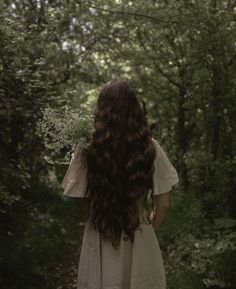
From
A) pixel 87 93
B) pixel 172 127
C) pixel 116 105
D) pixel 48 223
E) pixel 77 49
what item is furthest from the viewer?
pixel 87 93

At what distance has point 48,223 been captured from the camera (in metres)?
7.21

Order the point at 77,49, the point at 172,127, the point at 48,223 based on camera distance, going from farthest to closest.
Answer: the point at 172,127, the point at 77,49, the point at 48,223

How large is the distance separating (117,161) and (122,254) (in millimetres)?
621

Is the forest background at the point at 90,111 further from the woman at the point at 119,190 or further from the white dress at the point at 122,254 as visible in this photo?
the white dress at the point at 122,254

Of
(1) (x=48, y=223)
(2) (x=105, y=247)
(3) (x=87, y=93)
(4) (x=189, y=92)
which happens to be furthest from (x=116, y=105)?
(3) (x=87, y=93)

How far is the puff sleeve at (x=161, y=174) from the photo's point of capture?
10.2 feet

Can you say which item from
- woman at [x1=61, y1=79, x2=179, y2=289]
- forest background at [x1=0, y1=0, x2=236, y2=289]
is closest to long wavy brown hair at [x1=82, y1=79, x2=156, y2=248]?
woman at [x1=61, y1=79, x2=179, y2=289]

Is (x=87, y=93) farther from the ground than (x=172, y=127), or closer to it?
farther from the ground

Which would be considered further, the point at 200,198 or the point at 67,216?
the point at 67,216

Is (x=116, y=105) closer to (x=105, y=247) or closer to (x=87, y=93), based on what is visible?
(x=105, y=247)

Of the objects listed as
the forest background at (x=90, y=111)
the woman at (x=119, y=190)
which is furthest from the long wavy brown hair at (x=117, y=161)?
the forest background at (x=90, y=111)

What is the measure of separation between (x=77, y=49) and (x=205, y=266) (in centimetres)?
460

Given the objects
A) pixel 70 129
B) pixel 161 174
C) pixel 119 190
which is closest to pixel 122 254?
pixel 119 190

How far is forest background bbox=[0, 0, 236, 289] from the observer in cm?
473
